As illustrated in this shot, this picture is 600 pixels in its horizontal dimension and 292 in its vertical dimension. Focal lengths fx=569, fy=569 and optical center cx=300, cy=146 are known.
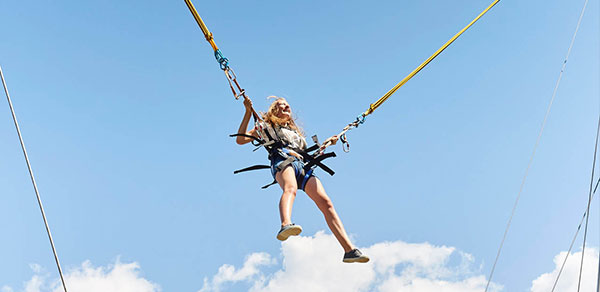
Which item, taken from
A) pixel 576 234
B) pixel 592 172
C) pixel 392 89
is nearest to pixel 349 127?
pixel 392 89

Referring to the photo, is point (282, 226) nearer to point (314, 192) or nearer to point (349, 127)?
point (314, 192)

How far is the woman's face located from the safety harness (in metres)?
0.13

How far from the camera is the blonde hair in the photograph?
3.95 m

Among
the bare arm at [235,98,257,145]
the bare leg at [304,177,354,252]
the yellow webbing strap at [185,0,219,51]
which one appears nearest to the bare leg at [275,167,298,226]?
the bare leg at [304,177,354,252]

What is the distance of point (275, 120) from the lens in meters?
3.94

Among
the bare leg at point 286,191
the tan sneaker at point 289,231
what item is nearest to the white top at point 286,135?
the bare leg at point 286,191

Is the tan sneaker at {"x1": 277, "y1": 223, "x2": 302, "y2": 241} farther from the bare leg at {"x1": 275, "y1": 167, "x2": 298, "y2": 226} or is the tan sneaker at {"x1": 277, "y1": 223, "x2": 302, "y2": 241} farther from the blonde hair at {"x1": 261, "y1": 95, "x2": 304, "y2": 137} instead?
the blonde hair at {"x1": 261, "y1": 95, "x2": 304, "y2": 137}

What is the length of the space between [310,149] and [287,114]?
0.31 metres

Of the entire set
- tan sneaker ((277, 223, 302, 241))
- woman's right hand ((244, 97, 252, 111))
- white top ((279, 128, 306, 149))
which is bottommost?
tan sneaker ((277, 223, 302, 241))

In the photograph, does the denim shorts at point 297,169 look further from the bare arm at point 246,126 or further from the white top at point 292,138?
the bare arm at point 246,126

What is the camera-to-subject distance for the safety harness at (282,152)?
12.3ft

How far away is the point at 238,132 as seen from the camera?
12.9ft

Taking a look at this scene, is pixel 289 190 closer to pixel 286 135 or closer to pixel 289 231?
pixel 289 231

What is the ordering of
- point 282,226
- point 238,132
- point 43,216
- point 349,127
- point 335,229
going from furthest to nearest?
1. point 349,127
2. point 238,132
3. point 335,229
4. point 282,226
5. point 43,216
